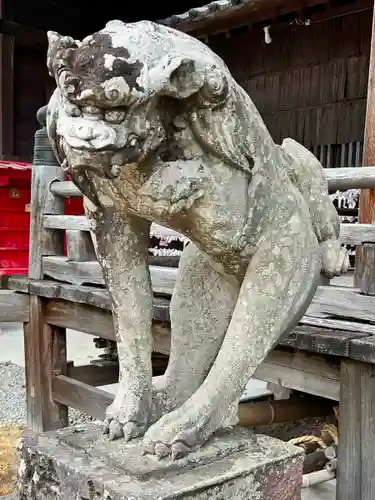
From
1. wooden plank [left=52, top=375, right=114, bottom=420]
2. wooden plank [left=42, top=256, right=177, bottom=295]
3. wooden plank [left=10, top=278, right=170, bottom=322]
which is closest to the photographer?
wooden plank [left=10, top=278, right=170, bottom=322]

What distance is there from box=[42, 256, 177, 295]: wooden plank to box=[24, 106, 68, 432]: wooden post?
103mm

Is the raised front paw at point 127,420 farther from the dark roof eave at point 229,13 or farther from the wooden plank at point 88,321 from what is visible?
the dark roof eave at point 229,13

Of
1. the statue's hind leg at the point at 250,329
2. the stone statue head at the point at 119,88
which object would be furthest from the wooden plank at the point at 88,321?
the stone statue head at the point at 119,88

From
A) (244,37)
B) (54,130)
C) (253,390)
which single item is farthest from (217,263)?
(244,37)

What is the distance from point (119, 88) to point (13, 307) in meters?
2.93

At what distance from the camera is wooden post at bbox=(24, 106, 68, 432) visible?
11.6 ft

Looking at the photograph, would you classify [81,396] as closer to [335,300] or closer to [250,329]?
[335,300]

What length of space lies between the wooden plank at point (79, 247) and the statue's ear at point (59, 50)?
2.31 meters

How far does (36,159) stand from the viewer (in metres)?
3.53

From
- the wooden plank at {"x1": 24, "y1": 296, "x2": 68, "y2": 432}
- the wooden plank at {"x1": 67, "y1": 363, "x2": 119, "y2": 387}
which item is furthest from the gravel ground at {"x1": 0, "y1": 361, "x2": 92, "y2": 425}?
the wooden plank at {"x1": 24, "y1": 296, "x2": 68, "y2": 432}

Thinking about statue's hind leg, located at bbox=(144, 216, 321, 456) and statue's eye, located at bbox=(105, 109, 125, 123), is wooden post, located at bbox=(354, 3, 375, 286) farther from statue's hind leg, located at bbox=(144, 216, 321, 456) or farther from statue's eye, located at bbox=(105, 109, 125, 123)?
statue's eye, located at bbox=(105, 109, 125, 123)

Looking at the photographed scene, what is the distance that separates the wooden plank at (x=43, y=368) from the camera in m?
3.72

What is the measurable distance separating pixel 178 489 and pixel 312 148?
→ 4.69 meters

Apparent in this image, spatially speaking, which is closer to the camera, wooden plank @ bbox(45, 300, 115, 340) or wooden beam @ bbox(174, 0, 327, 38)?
wooden plank @ bbox(45, 300, 115, 340)
